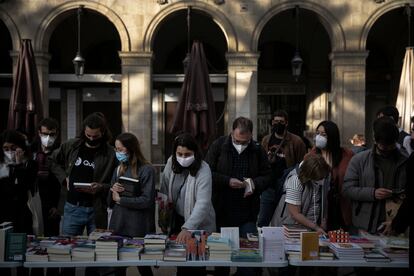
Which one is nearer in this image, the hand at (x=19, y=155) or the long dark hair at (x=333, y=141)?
the hand at (x=19, y=155)

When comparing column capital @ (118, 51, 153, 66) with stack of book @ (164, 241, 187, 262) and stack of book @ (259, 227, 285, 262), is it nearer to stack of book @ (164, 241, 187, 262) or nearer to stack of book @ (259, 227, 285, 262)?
stack of book @ (164, 241, 187, 262)

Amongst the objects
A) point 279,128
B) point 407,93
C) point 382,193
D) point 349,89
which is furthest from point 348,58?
Result: point 382,193

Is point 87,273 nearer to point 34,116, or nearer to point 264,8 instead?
point 34,116

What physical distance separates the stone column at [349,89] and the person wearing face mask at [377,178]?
7.04 metres

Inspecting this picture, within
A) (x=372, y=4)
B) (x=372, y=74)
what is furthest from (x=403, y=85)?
(x=372, y=74)

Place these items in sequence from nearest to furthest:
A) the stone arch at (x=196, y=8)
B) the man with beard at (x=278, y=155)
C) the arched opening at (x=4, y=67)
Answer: the man with beard at (x=278, y=155) → the stone arch at (x=196, y=8) → the arched opening at (x=4, y=67)

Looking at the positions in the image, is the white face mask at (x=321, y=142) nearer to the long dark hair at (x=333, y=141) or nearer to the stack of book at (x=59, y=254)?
the long dark hair at (x=333, y=141)

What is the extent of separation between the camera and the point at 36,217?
5.16 metres

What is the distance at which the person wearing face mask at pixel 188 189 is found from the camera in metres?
4.89

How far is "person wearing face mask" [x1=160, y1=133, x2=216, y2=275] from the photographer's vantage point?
4887 millimetres

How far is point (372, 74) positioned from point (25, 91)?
10779mm

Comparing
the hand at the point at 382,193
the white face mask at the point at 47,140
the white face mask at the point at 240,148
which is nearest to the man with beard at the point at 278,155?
the white face mask at the point at 240,148

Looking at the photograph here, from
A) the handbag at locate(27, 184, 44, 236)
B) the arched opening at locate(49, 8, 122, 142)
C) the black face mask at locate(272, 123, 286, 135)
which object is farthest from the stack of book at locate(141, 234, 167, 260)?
the arched opening at locate(49, 8, 122, 142)

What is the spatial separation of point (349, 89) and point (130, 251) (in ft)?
29.1
